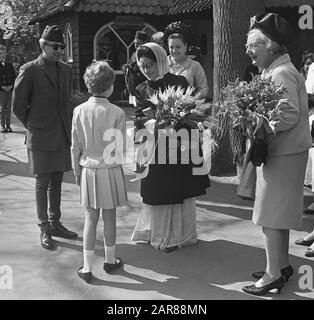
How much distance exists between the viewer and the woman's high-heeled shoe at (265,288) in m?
3.95

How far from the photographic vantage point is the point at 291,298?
3.91 meters

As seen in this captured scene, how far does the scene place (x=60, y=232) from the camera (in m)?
5.32

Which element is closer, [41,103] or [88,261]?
[88,261]

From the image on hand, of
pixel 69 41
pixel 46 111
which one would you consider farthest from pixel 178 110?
pixel 69 41

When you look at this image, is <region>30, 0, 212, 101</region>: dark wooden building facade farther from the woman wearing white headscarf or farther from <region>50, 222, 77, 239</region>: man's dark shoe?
<region>50, 222, 77, 239</region>: man's dark shoe

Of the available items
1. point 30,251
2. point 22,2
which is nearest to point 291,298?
point 30,251

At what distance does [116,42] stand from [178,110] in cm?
1403

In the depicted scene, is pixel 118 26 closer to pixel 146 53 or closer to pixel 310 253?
pixel 146 53

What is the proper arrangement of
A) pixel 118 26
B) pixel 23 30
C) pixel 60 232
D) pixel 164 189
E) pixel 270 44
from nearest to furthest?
pixel 270 44 → pixel 164 189 → pixel 60 232 → pixel 118 26 → pixel 23 30

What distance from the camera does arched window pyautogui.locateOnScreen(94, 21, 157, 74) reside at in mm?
17656

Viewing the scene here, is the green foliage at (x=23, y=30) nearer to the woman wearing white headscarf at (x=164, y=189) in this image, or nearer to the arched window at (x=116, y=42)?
the arched window at (x=116, y=42)

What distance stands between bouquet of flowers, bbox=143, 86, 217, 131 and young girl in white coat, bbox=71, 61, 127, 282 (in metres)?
0.46

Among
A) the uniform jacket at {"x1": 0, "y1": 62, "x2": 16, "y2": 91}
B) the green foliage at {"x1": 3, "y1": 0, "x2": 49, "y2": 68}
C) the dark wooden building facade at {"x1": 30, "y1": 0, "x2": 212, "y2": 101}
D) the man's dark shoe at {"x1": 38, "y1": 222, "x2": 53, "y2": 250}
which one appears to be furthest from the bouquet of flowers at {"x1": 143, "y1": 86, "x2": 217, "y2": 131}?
the green foliage at {"x1": 3, "y1": 0, "x2": 49, "y2": 68}

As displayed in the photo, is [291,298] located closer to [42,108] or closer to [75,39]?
[42,108]
